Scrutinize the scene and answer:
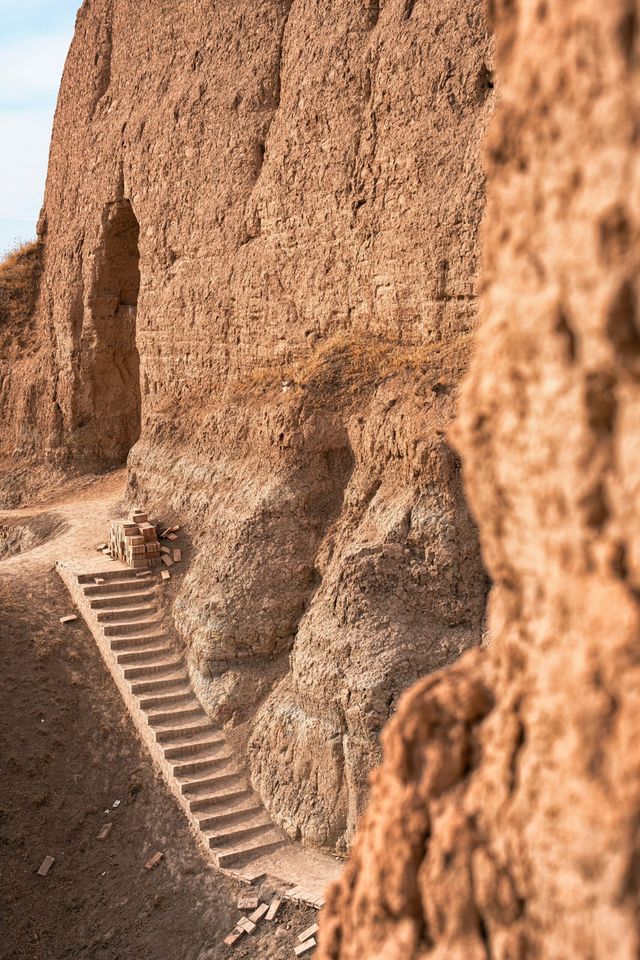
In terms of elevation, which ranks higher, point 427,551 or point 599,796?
point 599,796

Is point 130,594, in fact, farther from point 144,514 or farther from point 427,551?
point 427,551

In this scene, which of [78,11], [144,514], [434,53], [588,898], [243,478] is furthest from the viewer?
[78,11]

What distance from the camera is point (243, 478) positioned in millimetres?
14562

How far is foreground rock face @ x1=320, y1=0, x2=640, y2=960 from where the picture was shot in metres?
2.64

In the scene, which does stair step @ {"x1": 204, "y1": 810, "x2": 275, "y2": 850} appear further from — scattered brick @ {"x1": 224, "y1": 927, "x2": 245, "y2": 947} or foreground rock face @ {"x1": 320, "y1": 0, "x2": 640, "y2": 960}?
foreground rock face @ {"x1": 320, "y1": 0, "x2": 640, "y2": 960}

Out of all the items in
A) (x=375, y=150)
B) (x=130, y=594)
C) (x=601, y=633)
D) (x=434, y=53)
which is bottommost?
(x=130, y=594)

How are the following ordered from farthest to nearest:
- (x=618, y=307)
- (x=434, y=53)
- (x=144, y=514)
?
1. (x=144, y=514)
2. (x=434, y=53)
3. (x=618, y=307)

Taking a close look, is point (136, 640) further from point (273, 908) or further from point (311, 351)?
point (273, 908)

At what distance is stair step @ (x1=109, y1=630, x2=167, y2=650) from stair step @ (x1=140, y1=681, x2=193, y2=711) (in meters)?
0.92

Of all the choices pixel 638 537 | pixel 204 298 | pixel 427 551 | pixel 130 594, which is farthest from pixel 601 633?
pixel 204 298

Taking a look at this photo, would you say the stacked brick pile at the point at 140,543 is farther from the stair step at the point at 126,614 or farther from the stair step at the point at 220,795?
the stair step at the point at 220,795

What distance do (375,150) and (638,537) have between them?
1106 centimetres

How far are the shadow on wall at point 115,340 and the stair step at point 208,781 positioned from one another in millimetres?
11336

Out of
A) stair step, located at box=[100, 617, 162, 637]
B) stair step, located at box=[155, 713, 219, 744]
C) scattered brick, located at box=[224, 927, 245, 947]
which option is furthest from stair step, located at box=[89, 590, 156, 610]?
scattered brick, located at box=[224, 927, 245, 947]
